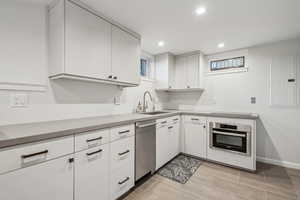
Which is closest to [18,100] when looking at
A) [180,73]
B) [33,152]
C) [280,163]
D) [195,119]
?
[33,152]

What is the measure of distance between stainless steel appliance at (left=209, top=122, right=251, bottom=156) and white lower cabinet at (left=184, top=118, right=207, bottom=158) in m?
0.15

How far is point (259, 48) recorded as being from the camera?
2754 millimetres

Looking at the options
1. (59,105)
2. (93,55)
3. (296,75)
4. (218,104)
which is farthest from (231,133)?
(59,105)

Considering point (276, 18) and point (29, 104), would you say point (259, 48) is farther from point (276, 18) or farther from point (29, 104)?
point (29, 104)

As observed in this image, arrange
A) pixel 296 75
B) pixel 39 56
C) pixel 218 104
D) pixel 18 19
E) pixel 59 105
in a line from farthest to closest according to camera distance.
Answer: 1. pixel 218 104
2. pixel 296 75
3. pixel 59 105
4. pixel 39 56
5. pixel 18 19

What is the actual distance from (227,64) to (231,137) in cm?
158

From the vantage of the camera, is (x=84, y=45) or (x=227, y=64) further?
(x=227, y=64)

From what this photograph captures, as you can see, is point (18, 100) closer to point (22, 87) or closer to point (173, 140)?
point (22, 87)

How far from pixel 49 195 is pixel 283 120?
3530mm

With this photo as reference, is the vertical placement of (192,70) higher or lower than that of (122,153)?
higher

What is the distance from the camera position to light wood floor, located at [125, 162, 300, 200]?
1.75 m

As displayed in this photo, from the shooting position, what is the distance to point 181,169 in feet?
7.83

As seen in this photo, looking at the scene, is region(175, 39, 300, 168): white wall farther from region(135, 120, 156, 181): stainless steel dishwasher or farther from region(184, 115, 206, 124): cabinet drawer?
region(135, 120, 156, 181): stainless steel dishwasher

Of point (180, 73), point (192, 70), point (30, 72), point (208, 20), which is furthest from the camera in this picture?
point (180, 73)
